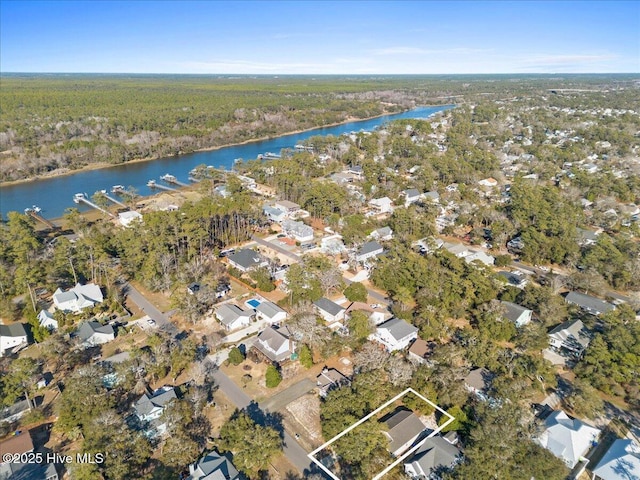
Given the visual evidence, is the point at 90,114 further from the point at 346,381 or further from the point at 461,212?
the point at 346,381

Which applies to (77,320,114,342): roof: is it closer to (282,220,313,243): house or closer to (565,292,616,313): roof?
(282,220,313,243): house

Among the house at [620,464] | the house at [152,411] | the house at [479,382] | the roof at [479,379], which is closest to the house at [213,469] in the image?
the house at [152,411]

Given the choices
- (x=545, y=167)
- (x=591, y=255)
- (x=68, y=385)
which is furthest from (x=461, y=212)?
(x=68, y=385)

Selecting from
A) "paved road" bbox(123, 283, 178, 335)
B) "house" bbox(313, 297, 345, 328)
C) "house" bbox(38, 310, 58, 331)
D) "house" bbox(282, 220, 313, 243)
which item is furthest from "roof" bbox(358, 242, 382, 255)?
"house" bbox(38, 310, 58, 331)

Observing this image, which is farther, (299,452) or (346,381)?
(346,381)

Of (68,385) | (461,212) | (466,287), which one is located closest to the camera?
(68,385)

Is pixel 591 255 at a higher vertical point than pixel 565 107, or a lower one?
lower

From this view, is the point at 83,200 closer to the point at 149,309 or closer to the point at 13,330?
the point at 13,330

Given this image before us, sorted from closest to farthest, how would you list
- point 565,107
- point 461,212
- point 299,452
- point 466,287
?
point 299,452 < point 466,287 < point 461,212 < point 565,107
